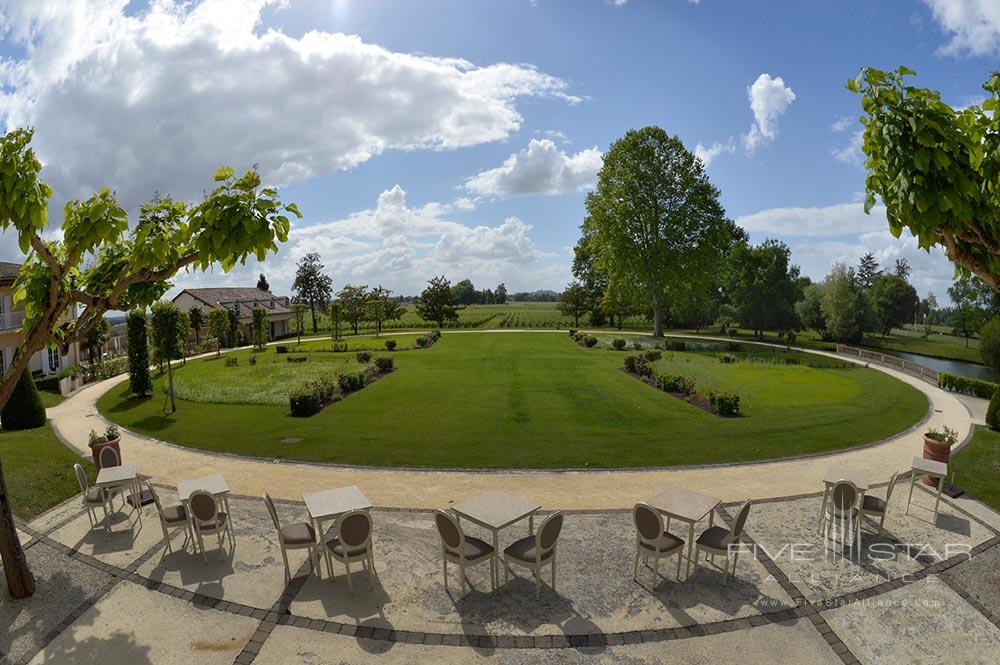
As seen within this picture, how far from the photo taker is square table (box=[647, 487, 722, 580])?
26.5 feet

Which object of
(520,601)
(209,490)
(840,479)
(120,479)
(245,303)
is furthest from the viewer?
(245,303)

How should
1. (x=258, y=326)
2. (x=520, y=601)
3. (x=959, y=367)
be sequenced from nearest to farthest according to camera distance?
(x=520, y=601), (x=959, y=367), (x=258, y=326)

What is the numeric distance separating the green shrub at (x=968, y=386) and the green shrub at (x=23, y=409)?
3882 cm

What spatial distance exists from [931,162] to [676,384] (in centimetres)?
1943

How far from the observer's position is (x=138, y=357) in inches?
968

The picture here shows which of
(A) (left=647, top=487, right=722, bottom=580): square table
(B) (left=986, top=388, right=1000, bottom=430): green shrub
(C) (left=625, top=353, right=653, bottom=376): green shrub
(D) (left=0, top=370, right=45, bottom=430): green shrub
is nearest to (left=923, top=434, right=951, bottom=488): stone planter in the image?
(A) (left=647, top=487, right=722, bottom=580): square table

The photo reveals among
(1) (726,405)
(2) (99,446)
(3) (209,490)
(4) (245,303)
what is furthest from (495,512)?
(4) (245,303)

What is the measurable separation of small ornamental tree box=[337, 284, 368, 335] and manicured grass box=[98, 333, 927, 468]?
30120mm

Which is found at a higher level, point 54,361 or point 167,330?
point 167,330

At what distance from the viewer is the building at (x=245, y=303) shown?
2295 inches

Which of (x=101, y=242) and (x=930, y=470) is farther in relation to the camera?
(x=930, y=470)

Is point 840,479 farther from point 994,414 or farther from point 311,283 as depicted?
point 311,283

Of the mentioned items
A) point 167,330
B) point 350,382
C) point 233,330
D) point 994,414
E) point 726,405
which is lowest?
point 994,414

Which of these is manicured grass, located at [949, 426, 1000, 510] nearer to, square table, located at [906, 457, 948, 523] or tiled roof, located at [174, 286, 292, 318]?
square table, located at [906, 457, 948, 523]
